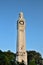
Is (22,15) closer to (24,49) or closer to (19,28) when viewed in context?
(19,28)

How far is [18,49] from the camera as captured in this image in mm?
62375

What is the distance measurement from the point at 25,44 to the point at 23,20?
18.6ft

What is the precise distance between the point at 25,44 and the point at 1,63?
2190 centimetres

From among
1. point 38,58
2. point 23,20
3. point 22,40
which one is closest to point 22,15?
point 23,20

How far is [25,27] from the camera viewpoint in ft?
210

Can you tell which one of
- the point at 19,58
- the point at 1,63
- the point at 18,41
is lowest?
the point at 1,63

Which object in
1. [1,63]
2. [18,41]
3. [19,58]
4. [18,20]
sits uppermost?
[18,20]

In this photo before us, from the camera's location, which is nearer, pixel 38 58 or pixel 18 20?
pixel 18 20

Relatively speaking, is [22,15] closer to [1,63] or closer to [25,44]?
[25,44]

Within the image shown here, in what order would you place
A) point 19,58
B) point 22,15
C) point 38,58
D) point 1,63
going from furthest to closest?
point 38,58
point 22,15
point 19,58
point 1,63

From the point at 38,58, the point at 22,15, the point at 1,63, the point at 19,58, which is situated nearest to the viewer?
the point at 1,63

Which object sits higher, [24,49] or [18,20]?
[18,20]

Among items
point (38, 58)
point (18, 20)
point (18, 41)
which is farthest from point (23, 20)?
point (38, 58)

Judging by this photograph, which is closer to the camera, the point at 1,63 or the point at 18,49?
the point at 1,63
